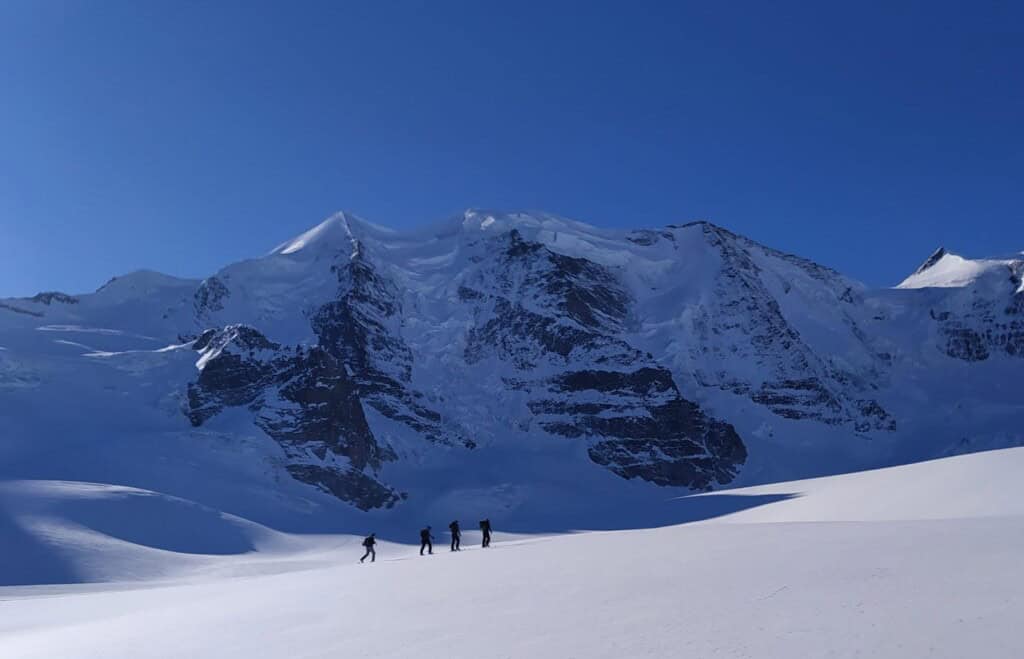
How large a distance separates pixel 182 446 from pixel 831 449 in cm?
9540

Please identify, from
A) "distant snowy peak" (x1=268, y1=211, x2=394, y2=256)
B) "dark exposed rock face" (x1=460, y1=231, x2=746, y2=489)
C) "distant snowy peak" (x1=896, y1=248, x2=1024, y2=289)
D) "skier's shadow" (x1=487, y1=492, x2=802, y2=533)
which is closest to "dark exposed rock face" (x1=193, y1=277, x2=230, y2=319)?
"distant snowy peak" (x1=268, y1=211, x2=394, y2=256)

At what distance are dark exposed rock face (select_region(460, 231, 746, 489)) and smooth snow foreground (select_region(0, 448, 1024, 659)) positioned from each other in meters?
108

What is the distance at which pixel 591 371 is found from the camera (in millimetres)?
147375

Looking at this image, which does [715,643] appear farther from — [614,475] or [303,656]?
[614,475]

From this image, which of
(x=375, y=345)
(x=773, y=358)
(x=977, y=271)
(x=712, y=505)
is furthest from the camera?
(x=977, y=271)

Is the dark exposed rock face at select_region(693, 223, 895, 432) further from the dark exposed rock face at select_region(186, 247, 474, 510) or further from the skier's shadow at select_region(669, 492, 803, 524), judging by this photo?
the skier's shadow at select_region(669, 492, 803, 524)

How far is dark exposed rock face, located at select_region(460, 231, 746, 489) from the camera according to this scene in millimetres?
131750

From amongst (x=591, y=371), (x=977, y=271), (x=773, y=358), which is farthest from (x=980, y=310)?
(x=591, y=371)

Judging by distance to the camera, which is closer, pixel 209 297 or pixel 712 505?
pixel 712 505

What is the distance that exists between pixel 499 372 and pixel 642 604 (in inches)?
5243

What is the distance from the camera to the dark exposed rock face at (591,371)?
432 ft

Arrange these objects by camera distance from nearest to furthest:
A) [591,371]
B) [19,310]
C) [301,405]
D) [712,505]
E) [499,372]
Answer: [712,505]
[301,405]
[19,310]
[499,372]
[591,371]

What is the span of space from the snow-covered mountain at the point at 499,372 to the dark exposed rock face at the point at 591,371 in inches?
15.6

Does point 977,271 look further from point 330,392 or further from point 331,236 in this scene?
point 330,392
